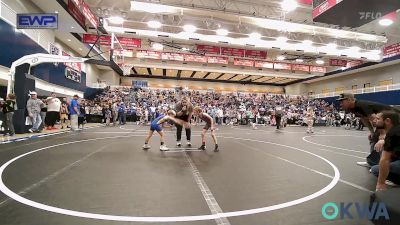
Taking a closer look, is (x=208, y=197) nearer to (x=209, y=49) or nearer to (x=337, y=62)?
(x=209, y=49)

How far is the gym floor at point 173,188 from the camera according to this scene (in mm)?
2616

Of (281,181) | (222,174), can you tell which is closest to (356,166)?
(281,181)

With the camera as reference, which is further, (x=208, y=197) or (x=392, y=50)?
(x=392, y=50)

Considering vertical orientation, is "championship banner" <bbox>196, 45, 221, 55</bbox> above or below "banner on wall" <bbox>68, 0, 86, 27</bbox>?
above

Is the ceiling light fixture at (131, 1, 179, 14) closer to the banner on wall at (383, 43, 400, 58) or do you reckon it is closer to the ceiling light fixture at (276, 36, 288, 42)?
the ceiling light fixture at (276, 36, 288, 42)

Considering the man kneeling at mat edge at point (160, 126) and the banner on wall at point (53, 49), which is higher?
the banner on wall at point (53, 49)

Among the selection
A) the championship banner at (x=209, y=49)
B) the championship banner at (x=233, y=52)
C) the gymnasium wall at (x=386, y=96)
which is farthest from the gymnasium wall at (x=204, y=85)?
the championship banner at (x=209, y=49)

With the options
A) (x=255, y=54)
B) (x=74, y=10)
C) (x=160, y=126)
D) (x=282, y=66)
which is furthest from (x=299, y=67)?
(x=160, y=126)

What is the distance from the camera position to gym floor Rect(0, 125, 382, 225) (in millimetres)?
2616

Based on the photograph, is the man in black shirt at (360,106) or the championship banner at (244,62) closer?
the man in black shirt at (360,106)

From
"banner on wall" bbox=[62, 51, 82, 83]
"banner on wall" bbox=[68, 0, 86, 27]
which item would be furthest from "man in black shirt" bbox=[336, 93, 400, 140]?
"banner on wall" bbox=[62, 51, 82, 83]

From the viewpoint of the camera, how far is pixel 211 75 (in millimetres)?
40812

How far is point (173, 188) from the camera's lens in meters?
3.59

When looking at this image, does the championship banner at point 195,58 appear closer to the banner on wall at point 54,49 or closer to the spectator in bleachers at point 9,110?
the banner on wall at point 54,49
